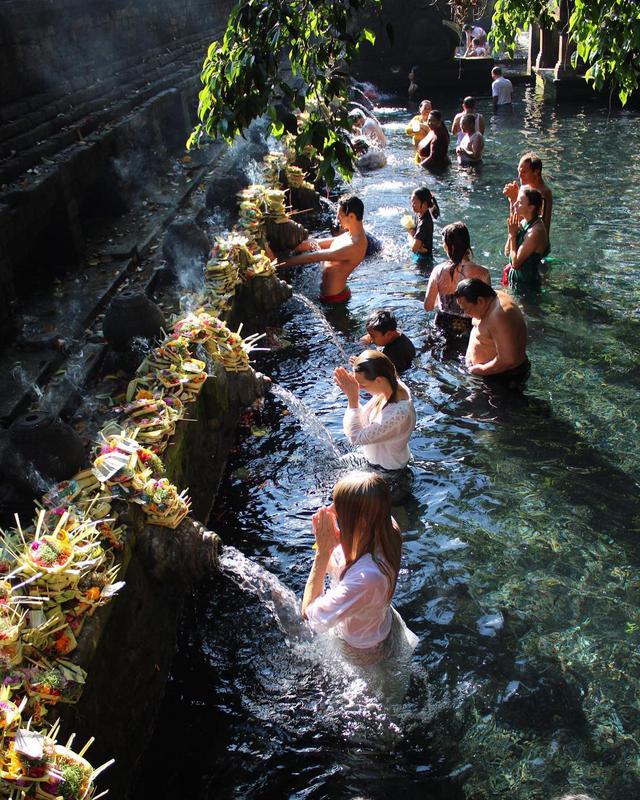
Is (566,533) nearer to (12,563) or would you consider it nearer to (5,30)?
(12,563)

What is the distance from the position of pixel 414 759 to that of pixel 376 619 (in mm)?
894

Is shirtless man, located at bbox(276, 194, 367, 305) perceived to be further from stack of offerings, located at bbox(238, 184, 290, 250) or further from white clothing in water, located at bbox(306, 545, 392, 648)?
white clothing in water, located at bbox(306, 545, 392, 648)

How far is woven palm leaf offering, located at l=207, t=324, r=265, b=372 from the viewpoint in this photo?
634cm

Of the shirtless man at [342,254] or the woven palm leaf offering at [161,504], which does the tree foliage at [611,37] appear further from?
the woven palm leaf offering at [161,504]

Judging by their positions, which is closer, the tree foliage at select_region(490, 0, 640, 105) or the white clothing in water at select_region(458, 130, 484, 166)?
the tree foliage at select_region(490, 0, 640, 105)

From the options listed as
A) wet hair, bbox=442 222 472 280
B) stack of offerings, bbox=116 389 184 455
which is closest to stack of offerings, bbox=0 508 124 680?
Result: stack of offerings, bbox=116 389 184 455

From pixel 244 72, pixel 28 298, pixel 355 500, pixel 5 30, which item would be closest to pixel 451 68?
pixel 5 30

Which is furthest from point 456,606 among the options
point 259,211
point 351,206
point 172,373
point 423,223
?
point 259,211

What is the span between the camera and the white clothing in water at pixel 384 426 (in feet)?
17.5

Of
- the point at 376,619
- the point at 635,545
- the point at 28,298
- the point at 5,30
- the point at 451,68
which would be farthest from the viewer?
the point at 451,68

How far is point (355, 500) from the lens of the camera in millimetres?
3604

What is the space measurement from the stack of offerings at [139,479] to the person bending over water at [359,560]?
3.31ft

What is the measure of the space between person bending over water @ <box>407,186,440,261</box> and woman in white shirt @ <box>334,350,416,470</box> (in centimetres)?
481

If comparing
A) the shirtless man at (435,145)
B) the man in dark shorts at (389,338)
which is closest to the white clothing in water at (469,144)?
the shirtless man at (435,145)
